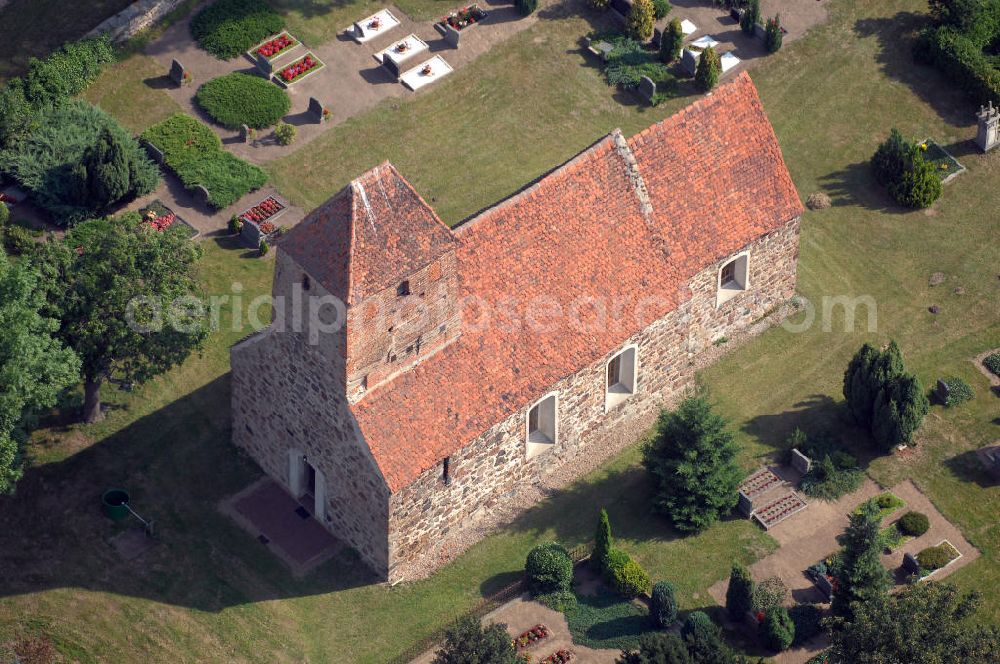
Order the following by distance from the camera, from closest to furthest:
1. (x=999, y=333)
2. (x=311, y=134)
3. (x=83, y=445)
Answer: (x=83, y=445) → (x=999, y=333) → (x=311, y=134)

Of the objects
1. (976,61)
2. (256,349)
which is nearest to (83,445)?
(256,349)

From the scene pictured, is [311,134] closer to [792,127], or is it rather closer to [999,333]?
[792,127]

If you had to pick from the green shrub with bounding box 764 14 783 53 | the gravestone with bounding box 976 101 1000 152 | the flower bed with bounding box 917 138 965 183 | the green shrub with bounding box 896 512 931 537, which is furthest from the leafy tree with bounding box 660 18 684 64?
the green shrub with bounding box 896 512 931 537

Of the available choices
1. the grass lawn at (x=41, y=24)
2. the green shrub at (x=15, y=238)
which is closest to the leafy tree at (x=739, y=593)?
the green shrub at (x=15, y=238)

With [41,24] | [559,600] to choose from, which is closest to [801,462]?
[559,600]

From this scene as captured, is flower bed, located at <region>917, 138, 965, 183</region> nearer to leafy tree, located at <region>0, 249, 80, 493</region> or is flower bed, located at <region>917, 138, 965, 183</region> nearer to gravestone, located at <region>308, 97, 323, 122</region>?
gravestone, located at <region>308, 97, 323, 122</region>
